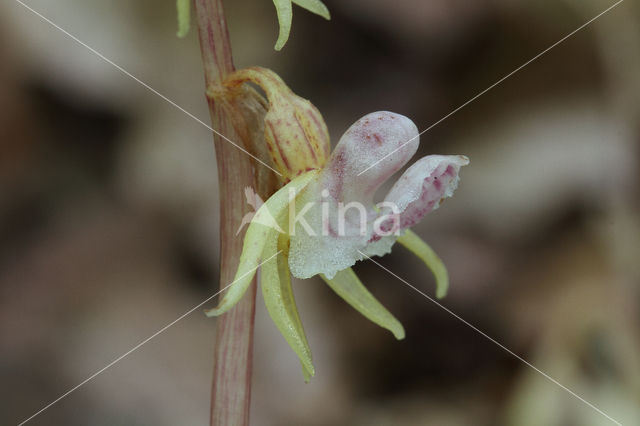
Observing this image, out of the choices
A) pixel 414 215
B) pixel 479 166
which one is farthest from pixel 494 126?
pixel 414 215

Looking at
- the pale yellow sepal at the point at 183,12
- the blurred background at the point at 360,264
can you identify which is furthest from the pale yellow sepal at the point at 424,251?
the blurred background at the point at 360,264

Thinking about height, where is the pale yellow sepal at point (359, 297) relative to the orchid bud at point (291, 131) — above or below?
below

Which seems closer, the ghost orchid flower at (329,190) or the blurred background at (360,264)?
the ghost orchid flower at (329,190)

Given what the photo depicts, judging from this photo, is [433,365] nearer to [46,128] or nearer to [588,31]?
[588,31]

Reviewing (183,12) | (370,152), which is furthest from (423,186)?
(183,12)

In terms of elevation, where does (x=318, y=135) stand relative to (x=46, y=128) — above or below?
below

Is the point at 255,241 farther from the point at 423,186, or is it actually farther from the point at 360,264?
the point at 360,264

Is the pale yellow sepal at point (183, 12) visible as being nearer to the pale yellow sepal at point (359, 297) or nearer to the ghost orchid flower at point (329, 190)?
the ghost orchid flower at point (329, 190)
